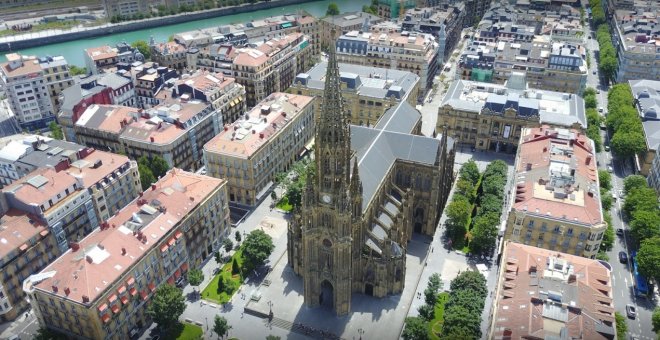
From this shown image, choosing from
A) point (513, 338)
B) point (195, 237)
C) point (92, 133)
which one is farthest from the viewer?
point (92, 133)

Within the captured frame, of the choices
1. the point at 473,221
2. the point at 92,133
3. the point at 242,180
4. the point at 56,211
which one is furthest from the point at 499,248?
the point at 92,133

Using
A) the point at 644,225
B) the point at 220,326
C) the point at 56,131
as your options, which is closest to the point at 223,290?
the point at 220,326

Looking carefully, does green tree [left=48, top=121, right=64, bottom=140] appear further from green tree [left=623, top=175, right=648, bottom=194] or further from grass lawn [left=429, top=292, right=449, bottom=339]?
green tree [left=623, top=175, right=648, bottom=194]

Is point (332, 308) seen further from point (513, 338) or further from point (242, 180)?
point (242, 180)

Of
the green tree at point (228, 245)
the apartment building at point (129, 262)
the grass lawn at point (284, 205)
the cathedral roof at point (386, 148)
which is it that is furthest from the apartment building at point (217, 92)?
the cathedral roof at point (386, 148)

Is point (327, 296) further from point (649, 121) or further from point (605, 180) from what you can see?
point (649, 121)

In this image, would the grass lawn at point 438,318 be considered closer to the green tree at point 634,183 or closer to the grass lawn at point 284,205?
the grass lawn at point 284,205
